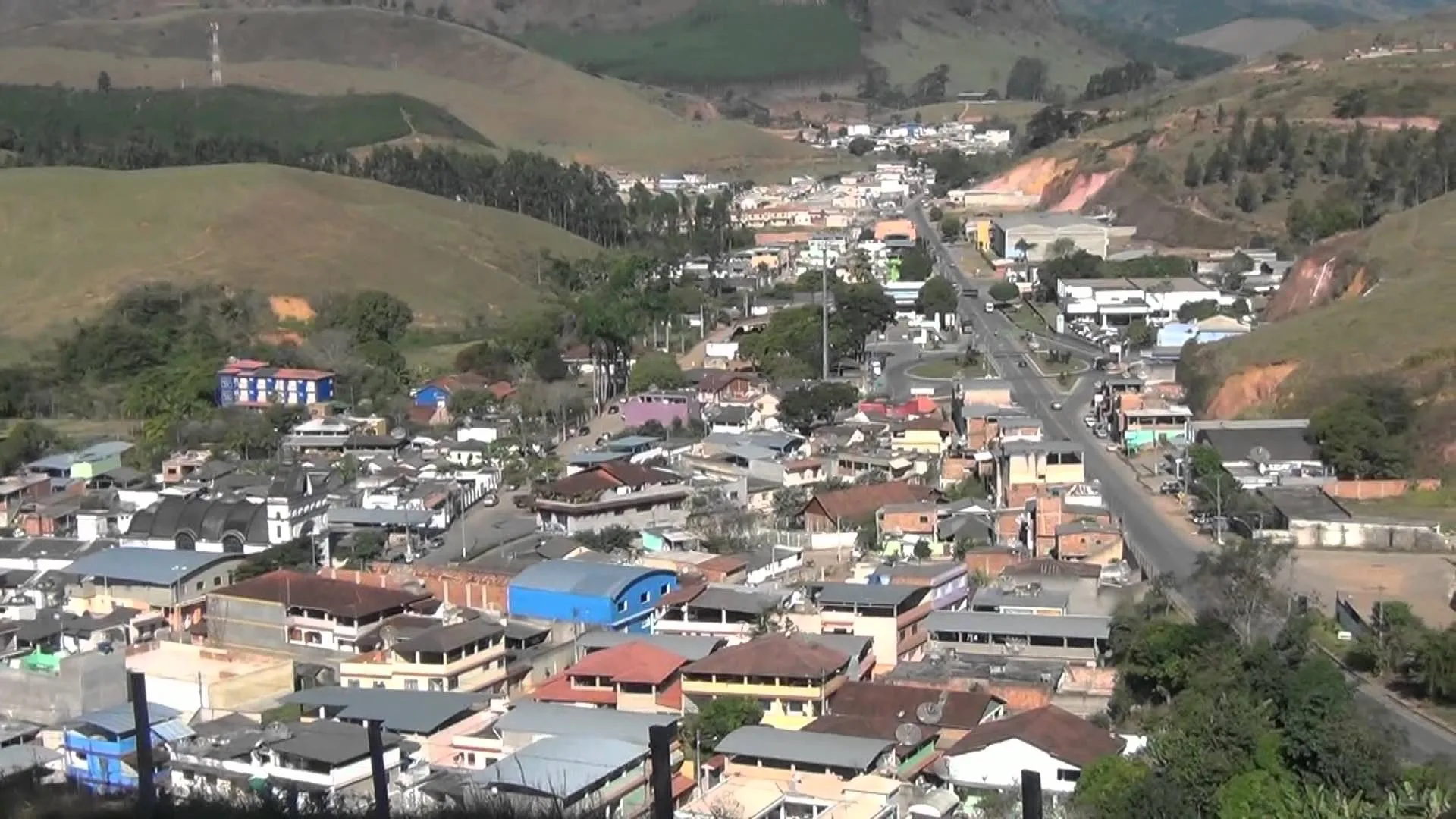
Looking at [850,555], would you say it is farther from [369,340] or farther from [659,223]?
[659,223]

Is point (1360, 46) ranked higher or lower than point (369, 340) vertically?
higher

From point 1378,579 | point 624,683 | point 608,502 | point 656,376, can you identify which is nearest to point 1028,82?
point 656,376

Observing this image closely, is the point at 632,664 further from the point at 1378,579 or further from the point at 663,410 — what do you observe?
the point at 663,410

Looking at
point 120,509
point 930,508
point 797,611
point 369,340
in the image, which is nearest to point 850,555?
point 930,508

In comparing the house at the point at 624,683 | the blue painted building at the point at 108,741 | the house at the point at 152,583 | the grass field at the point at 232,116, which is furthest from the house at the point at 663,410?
the grass field at the point at 232,116

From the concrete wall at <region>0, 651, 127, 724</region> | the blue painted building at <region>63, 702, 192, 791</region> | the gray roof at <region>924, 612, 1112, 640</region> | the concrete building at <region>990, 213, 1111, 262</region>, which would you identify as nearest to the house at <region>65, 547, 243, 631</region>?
the concrete wall at <region>0, 651, 127, 724</region>

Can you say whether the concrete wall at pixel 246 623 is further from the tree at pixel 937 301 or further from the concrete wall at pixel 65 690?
the tree at pixel 937 301
